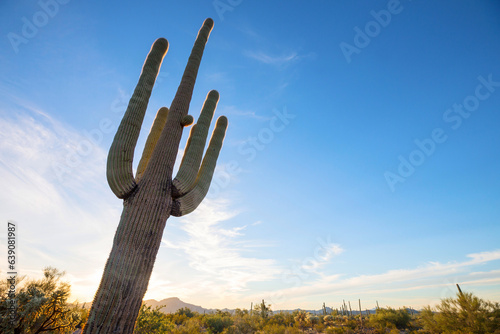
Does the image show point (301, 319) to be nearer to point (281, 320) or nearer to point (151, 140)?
point (281, 320)

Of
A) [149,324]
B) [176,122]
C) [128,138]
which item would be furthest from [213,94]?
[149,324]

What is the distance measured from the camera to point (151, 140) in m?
4.81

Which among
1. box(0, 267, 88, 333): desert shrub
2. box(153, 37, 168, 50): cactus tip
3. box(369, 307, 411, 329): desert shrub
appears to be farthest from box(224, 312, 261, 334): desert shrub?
box(153, 37, 168, 50): cactus tip

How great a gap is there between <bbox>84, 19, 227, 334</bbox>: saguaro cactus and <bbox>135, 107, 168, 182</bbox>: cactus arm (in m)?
0.03

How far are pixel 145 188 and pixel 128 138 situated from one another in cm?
85

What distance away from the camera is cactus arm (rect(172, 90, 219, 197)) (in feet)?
11.7

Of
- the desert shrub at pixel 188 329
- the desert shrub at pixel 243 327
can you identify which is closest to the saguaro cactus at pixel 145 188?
the desert shrub at pixel 188 329

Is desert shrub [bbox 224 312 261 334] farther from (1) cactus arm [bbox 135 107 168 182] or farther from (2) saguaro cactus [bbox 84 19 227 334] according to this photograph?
(2) saguaro cactus [bbox 84 19 227 334]

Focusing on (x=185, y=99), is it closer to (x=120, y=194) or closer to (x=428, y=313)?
(x=120, y=194)

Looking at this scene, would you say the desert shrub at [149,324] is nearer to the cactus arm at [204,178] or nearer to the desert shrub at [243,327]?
the desert shrub at [243,327]

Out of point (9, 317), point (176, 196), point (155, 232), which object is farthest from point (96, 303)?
point (9, 317)

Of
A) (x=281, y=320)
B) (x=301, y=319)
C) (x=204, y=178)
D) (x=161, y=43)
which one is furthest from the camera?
(x=301, y=319)

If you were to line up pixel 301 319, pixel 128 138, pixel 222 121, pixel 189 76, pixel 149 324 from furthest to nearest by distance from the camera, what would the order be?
pixel 301 319 < pixel 149 324 < pixel 222 121 < pixel 189 76 < pixel 128 138

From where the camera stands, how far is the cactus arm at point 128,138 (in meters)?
3.16
